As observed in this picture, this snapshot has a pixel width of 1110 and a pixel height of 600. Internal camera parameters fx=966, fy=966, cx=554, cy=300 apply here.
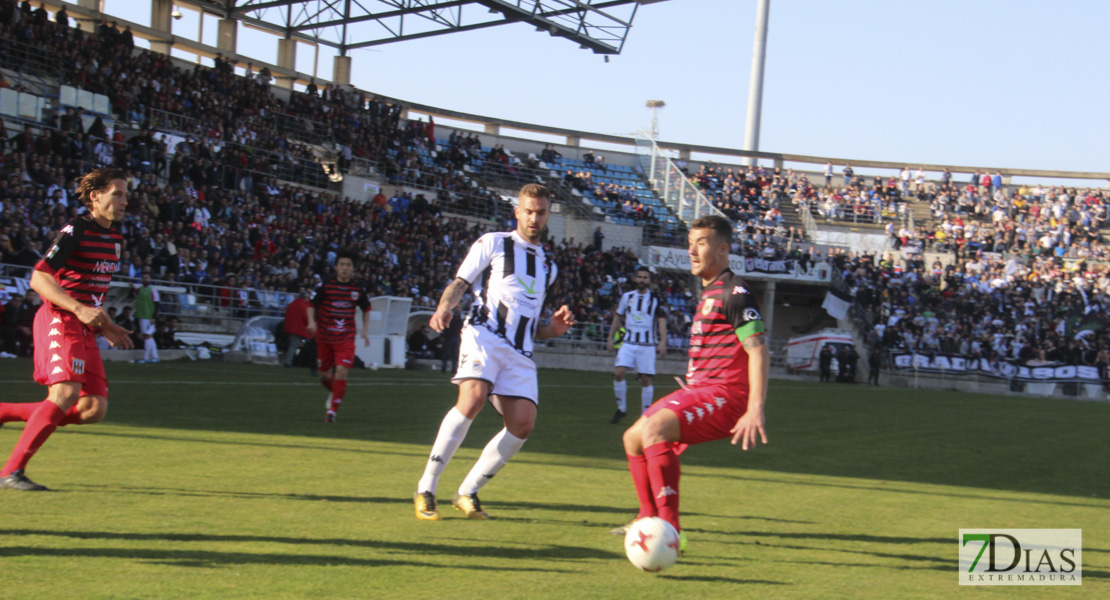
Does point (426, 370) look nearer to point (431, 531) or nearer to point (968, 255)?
point (431, 531)

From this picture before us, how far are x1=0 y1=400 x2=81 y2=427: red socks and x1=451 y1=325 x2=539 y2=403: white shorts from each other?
241 cm

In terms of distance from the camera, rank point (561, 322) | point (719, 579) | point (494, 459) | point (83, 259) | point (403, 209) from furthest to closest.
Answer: point (403, 209) < point (561, 322) < point (494, 459) < point (83, 259) < point (719, 579)

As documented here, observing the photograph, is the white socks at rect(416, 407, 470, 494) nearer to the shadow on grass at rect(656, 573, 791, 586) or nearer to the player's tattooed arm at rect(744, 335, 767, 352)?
the shadow on grass at rect(656, 573, 791, 586)

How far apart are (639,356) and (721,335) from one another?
27.6ft

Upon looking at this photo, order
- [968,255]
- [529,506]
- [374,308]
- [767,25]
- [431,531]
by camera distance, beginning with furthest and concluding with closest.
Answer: [767,25]
[968,255]
[374,308]
[529,506]
[431,531]

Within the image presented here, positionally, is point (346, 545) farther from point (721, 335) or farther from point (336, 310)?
point (336, 310)

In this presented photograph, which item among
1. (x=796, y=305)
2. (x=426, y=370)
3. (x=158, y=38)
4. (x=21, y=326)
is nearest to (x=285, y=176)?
(x=158, y=38)

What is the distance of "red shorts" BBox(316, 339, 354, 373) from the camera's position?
36.8 feet

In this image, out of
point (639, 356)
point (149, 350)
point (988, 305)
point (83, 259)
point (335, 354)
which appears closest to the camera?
point (83, 259)

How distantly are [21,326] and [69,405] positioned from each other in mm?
14722

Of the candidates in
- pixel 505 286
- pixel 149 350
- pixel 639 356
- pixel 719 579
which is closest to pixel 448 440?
pixel 505 286

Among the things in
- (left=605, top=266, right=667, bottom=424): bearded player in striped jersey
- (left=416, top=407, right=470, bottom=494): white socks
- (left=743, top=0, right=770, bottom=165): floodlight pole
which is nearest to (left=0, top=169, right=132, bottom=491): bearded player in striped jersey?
(left=416, top=407, right=470, bottom=494): white socks

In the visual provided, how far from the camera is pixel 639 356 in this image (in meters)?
13.6

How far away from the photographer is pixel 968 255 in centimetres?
4325
